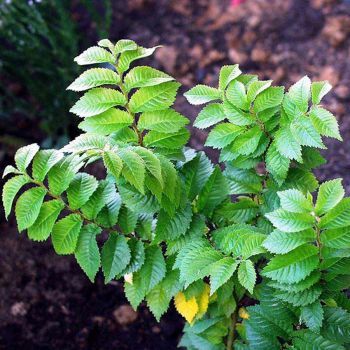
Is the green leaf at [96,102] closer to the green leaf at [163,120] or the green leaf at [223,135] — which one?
the green leaf at [163,120]

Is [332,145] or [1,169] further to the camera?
[1,169]

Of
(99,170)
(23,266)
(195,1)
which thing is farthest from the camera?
(195,1)

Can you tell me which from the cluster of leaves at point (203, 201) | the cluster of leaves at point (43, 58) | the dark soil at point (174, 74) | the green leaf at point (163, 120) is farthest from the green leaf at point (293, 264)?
the cluster of leaves at point (43, 58)

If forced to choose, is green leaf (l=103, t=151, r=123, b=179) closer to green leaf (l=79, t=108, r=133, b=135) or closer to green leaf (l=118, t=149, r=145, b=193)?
green leaf (l=118, t=149, r=145, b=193)

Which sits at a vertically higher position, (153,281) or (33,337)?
(153,281)

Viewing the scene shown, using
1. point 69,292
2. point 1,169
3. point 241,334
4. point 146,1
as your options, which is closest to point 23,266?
point 69,292

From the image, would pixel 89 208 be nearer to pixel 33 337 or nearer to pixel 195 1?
pixel 33 337

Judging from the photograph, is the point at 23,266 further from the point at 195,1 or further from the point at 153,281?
the point at 195,1

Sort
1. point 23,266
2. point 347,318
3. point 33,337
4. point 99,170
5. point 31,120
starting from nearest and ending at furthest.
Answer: point 347,318 < point 33,337 < point 23,266 < point 99,170 < point 31,120

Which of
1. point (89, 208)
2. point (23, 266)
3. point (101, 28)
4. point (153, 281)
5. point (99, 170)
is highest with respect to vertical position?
point (101, 28)
